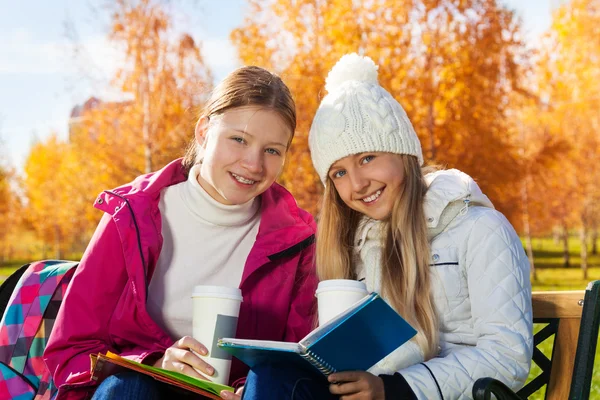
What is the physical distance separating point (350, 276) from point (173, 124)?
41.2ft

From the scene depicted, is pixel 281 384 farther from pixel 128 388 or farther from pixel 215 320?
pixel 128 388

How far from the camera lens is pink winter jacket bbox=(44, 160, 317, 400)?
2.87m

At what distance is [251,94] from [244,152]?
25cm

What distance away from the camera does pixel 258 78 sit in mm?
3174

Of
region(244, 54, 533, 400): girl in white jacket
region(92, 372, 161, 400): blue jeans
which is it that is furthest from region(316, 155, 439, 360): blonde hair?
region(92, 372, 161, 400): blue jeans

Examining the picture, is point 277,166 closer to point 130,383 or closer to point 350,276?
point 350,276

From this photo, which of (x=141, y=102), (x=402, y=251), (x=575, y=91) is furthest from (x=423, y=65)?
(x=402, y=251)

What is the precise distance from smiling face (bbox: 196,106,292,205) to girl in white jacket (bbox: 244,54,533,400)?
0.62ft

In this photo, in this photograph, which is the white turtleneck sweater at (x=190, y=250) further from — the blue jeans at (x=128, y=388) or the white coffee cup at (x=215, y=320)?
the white coffee cup at (x=215, y=320)

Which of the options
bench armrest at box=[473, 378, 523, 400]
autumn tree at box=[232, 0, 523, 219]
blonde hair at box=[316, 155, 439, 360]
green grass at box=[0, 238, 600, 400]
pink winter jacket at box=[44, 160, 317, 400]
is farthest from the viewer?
green grass at box=[0, 238, 600, 400]

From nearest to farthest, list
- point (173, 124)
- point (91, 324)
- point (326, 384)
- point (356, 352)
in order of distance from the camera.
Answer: point (356, 352), point (326, 384), point (91, 324), point (173, 124)

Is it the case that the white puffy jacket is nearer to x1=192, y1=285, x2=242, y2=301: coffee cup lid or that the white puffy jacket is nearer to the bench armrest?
the bench armrest

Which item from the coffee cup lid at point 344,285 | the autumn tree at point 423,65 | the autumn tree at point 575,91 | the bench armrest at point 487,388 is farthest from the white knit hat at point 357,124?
the autumn tree at point 575,91

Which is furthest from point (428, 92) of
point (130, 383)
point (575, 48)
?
point (130, 383)
